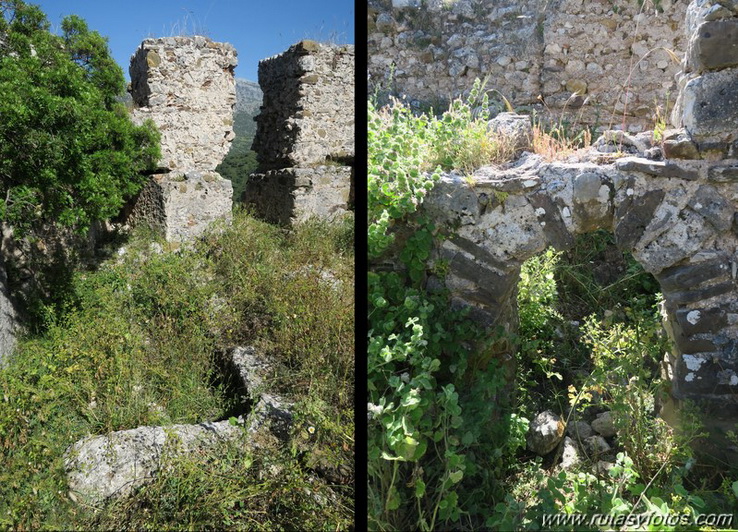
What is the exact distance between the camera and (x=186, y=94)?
6.46m

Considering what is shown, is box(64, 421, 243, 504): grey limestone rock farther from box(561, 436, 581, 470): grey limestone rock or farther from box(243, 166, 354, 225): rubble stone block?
box(243, 166, 354, 225): rubble stone block

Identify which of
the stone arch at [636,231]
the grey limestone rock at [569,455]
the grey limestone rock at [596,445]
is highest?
the stone arch at [636,231]

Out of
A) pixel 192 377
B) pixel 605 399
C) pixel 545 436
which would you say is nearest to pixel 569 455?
pixel 545 436

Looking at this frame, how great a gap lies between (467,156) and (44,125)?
2.91 m

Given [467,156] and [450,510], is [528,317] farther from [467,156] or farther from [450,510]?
[450,510]

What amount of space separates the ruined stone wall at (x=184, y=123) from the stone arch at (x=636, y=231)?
335 cm

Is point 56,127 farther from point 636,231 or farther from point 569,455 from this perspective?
point 569,455

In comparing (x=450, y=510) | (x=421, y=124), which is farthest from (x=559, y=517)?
(x=421, y=124)

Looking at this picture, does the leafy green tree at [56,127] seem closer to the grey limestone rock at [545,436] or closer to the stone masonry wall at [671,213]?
the stone masonry wall at [671,213]

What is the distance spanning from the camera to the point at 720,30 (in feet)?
11.1

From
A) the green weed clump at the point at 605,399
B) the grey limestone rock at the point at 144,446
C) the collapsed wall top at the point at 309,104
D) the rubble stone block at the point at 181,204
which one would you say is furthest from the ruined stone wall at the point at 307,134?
the grey limestone rock at the point at 144,446

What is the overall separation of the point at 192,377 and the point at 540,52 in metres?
6.30

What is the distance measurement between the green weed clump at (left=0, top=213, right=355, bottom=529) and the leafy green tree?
760 millimetres

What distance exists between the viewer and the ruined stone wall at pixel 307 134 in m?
6.79
